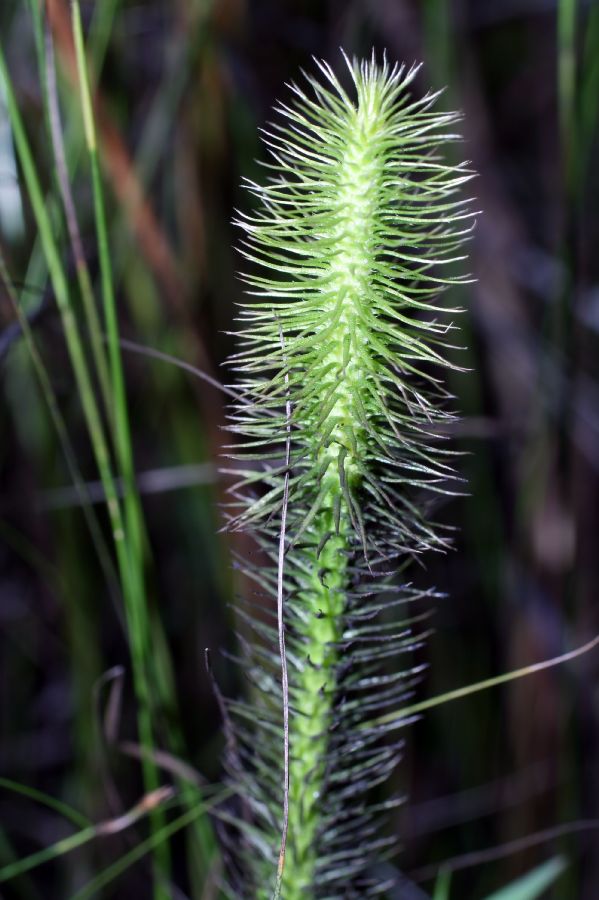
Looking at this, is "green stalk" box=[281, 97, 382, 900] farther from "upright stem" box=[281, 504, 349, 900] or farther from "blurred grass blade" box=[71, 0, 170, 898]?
"blurred grass blade" box=[71, 0, 170, 898]

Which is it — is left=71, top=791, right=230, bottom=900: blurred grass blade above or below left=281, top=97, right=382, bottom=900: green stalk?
below

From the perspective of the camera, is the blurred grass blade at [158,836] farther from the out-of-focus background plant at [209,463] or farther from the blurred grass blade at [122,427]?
the out-of-focus background plant at [209,463]

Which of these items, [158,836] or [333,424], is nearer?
[333,424]

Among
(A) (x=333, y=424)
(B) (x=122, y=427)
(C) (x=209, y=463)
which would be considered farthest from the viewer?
(C) (x=209, y=463)

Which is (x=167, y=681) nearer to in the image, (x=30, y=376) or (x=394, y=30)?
(x=30, y=376)

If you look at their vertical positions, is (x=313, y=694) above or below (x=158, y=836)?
above

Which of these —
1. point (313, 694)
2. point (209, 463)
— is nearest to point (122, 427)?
point (313, 694)

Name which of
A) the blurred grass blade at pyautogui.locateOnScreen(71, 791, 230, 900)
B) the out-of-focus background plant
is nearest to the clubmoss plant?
the blurred grass blade at pyautogui.locateOnScreen(71, 791, 230, 900)

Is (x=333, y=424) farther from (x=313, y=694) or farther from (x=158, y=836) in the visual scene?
(x=158, y=836)

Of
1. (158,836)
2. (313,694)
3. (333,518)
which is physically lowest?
(158,836)

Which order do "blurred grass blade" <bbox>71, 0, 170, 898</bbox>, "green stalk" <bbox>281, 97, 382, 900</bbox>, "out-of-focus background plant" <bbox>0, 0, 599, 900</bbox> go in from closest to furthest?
"green stalk" <bbox>281, 97, 382, 900</bbox>, "blurred grass blade" <bbox>71, 0, 170, 898</bbox>, "out-of-focus background plant" <bbox>0, 0, 599, 900</bbox>

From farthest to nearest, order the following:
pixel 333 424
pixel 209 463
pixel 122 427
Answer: pixel 209 463, pixel 122 427, pixel 333 424
